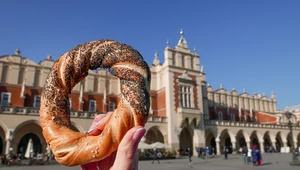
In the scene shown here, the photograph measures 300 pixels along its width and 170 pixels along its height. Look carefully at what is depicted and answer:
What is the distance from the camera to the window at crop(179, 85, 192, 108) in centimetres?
2509

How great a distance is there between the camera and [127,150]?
62.9 inches

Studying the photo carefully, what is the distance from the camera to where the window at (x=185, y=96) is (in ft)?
82.3

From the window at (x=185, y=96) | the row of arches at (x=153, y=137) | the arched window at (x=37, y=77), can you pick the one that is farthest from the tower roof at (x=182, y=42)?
the arched window at (x=37, y=77)

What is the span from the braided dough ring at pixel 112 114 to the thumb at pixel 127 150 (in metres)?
0.08

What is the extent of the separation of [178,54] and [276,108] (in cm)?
2645

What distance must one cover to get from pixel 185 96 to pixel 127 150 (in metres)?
24.3

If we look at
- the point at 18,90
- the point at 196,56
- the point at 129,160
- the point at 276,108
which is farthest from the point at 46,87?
the point at 276,108

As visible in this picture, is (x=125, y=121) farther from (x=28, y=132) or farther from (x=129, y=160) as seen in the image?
(x=28, y=132)

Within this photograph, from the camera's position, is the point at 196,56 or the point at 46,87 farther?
the point at 196,56

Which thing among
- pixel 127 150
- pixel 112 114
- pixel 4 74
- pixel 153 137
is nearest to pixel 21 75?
pixel 4 74

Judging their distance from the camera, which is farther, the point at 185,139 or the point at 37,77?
the point at 185,139

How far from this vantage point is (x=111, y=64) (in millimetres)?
1989

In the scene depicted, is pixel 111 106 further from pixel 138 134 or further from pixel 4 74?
pixel 138 134

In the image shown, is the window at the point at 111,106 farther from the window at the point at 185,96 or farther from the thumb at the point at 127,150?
the thumb at the point at 127,150
